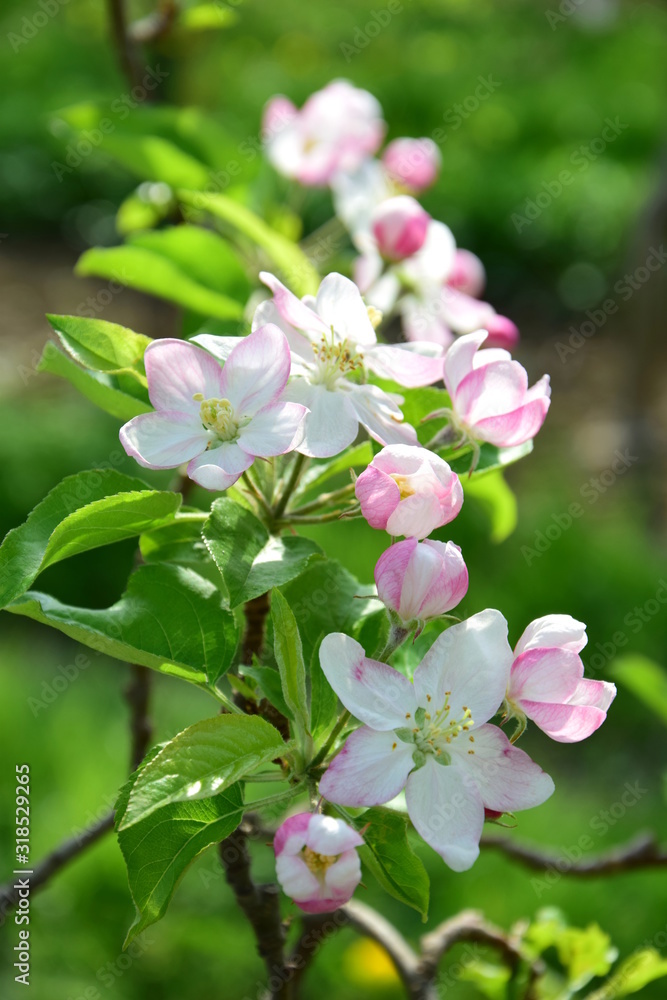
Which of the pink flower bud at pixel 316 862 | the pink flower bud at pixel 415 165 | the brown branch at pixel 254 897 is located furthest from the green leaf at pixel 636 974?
the pink flower bud at pixel 415 165

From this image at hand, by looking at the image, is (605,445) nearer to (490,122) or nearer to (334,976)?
(334,976)

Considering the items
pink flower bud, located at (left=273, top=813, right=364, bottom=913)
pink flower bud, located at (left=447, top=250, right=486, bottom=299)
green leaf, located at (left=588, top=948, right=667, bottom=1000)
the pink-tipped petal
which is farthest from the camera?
pink flower bud, located at (left=447, top=250, right=486, bottom=299)

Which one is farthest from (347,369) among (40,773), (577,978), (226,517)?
(40,773)

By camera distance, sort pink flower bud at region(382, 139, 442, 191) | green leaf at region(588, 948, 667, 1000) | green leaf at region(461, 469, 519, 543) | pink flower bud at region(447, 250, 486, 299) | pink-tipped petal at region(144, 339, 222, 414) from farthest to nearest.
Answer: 1. pink flower bud at region(382, 139, 442, 191)
2. pink flower bud at region(447, 250, 486, 299)
3. green leaf at region(461, 469, 519, 543)
4. green leaf at region(588, 948, 667, 1000)
5. pink-tipped petal at region(144, 339, 222, 414)

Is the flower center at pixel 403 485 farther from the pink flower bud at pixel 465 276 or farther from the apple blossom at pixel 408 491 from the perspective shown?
the pink flower bud at pixel 465 276

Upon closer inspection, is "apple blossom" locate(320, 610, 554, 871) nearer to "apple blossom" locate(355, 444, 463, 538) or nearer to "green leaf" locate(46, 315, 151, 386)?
"apple blossom" locate(355, 444, 463, 538)

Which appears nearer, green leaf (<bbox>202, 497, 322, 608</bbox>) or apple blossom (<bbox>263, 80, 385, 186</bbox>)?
green leaf (<bbox>202, 497, 322, 608</bbox>)

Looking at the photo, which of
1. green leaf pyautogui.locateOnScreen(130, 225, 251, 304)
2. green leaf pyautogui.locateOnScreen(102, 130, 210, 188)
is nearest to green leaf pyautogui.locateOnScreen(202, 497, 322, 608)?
green leaf pyautogui.locateOnScreen(130, 225, 251, 304)

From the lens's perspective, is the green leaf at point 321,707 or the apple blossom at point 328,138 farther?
the apple blossom at point 328,138
